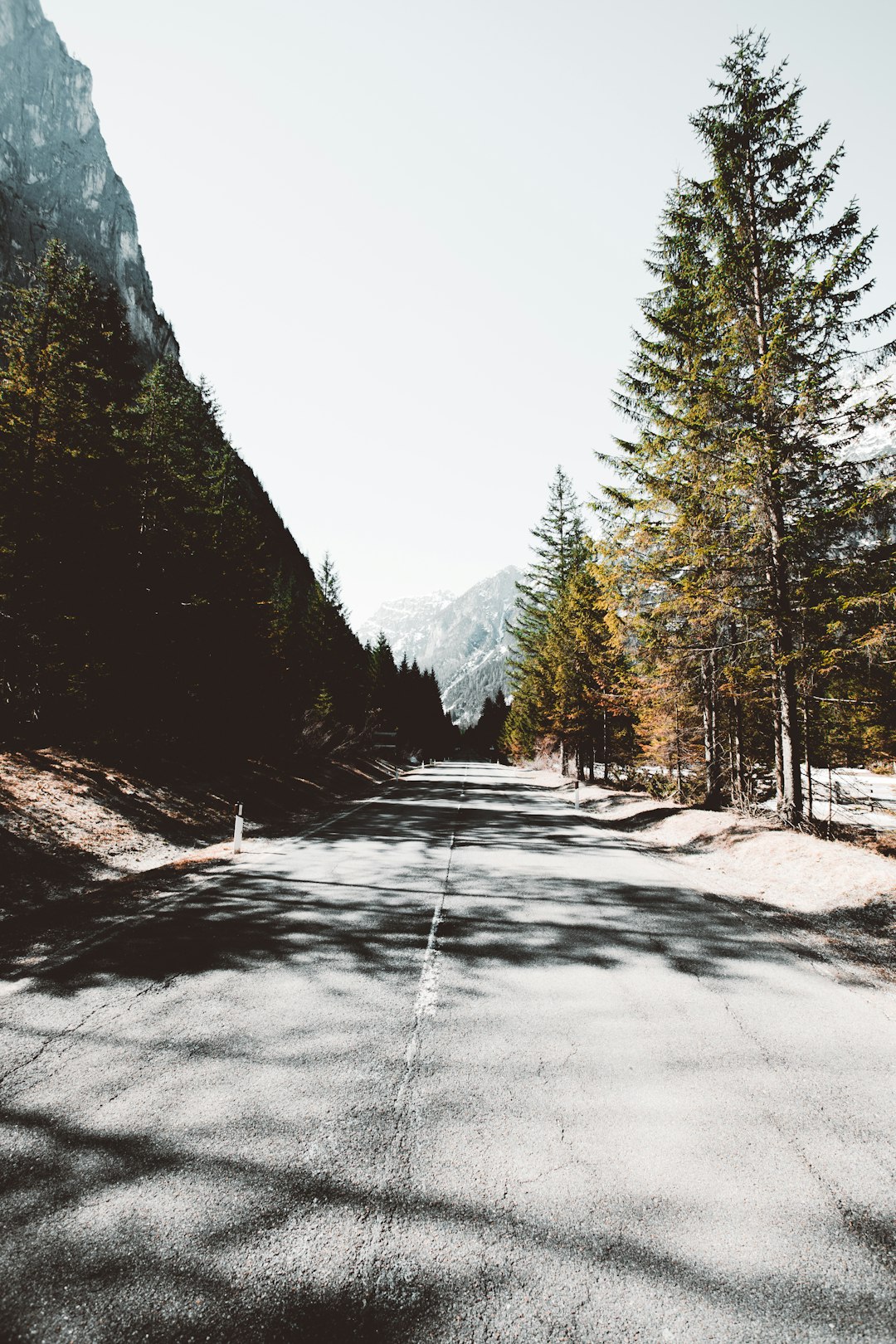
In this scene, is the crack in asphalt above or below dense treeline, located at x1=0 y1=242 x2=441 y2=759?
below

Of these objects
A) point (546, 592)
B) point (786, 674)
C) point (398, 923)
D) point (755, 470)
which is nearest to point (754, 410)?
point (755, 470)

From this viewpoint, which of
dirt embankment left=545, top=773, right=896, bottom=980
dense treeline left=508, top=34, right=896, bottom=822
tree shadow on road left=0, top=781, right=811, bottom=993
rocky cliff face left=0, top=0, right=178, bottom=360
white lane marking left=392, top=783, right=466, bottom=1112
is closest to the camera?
white lane marking left=392, top=783, right=466, bottom=1112

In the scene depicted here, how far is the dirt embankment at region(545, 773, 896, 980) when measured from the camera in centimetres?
658

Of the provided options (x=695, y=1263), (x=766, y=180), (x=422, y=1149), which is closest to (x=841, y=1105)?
(x=695, y=1263)

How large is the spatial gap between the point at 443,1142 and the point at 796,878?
7.78 metres

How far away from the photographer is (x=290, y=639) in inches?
1201

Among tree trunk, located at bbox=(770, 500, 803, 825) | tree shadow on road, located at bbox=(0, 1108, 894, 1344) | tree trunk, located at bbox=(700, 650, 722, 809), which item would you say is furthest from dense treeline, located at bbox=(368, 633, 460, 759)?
tree shadow on road, located at bbox=(0, 1108, 894, 1344)

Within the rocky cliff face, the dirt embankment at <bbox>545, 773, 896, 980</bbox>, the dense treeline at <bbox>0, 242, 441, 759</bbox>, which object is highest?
the rocky cliff face

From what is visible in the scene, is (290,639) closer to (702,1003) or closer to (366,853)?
A: (366,853)

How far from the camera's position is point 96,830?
391 inches

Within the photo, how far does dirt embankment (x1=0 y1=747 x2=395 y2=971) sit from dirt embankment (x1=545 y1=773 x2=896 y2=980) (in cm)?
787

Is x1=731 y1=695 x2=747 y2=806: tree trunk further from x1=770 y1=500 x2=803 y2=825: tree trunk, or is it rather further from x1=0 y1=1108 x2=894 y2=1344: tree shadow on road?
x1=0 y1=1108 x2=894 y2=1344: tree shadow on road

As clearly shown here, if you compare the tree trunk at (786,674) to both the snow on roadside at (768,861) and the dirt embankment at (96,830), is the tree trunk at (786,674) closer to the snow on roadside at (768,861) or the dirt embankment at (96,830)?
the snow on roadside at (768,861)

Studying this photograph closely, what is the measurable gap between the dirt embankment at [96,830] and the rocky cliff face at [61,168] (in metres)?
86.9
